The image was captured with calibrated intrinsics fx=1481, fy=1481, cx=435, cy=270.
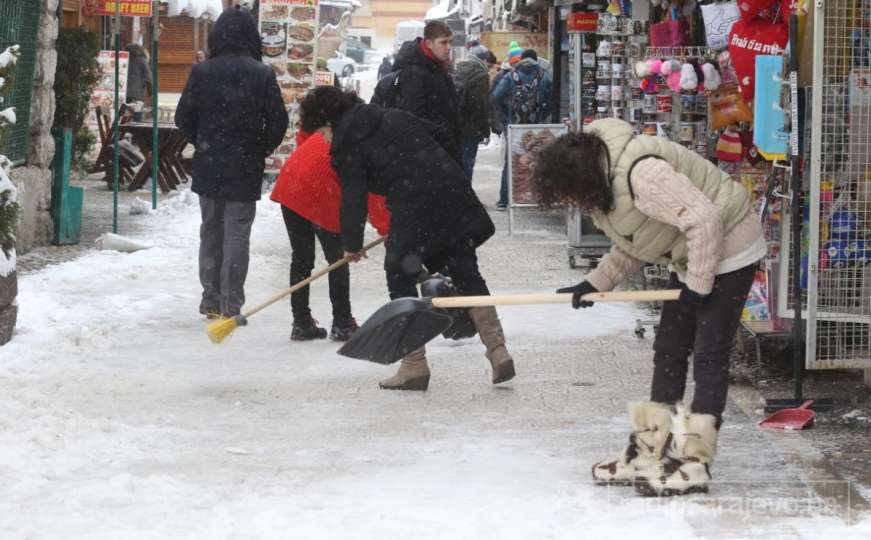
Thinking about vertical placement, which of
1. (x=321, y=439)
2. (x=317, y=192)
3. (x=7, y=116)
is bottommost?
(x=321, y=439)

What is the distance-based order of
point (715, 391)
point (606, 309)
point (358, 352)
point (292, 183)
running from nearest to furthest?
1. point (715, 391)
2. point (358, 352)
3. point (292, 183)
4. point (606, 309)

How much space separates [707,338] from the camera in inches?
214

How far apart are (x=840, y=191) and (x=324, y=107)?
2499 millimetres

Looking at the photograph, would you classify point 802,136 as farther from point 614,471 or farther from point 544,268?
point 544,268

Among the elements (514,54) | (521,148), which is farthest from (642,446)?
(514,54)

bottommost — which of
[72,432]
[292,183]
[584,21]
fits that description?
[72,432]

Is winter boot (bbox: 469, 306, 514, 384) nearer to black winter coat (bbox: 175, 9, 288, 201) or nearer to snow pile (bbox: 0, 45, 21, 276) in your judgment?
black winter coat (bbox: 175, 9, 288, 201)

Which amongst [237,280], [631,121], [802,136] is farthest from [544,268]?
[802,136]

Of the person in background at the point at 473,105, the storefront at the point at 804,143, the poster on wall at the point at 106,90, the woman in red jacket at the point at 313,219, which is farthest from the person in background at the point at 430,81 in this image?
the poster on wall at the point at 106,90

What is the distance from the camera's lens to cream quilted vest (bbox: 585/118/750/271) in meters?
5.29

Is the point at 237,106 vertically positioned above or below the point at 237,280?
above

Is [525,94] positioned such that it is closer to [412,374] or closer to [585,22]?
→ [585,22]

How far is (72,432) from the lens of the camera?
20.6 feet

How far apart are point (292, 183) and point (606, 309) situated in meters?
2.57
